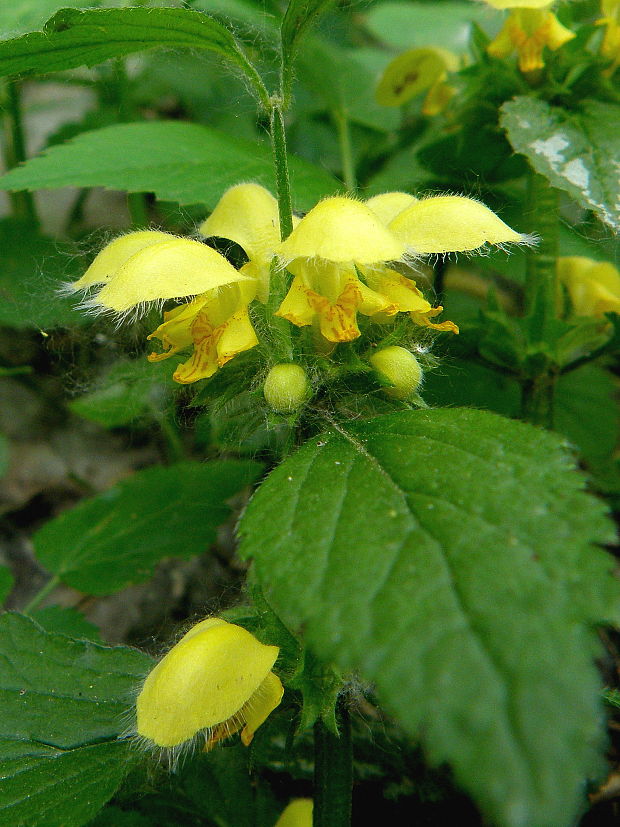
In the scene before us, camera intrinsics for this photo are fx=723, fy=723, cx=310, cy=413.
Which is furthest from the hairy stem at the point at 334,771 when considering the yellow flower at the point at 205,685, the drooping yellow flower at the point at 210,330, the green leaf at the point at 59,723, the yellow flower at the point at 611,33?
the yellow flower at the point at 611,33

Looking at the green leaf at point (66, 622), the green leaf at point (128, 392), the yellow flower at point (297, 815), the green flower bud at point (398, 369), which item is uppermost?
the green flower bud at point (398, 369)

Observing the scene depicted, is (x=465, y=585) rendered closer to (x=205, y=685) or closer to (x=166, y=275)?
(x=205, y=685)

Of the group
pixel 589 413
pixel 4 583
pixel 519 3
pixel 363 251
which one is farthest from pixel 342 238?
pixel 589 413

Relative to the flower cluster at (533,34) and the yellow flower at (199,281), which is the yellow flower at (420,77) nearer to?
the flower cluster at (533,34)

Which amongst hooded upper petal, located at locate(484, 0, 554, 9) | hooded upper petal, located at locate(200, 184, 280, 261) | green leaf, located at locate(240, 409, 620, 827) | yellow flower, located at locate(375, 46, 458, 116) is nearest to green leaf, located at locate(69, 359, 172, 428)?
hooded upper petal, located at locate(200, 184, 280, 261)

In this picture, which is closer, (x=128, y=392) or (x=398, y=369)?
(x=398, y=369)

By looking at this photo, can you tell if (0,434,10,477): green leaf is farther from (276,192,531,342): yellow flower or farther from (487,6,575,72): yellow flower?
(487,6,575,72): yellow flower

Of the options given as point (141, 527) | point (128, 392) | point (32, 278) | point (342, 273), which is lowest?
point (141, 527)
